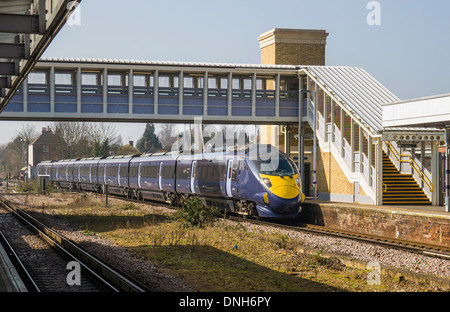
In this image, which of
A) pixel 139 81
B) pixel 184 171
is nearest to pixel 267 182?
pixel 184 171

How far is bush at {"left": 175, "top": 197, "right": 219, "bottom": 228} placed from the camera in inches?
880

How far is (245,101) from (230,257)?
2356 centimetres

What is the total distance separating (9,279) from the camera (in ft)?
36.1

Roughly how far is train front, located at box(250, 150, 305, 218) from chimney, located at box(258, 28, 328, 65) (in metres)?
20.3

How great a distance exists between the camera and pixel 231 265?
1384 cm

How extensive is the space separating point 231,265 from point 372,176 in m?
17.3

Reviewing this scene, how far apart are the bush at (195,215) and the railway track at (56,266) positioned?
16.5 feet

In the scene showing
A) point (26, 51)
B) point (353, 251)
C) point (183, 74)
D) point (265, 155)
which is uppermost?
point (183, 74)

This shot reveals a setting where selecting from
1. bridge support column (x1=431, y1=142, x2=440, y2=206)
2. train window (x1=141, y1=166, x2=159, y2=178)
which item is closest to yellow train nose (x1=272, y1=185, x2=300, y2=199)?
bridge support column (x1=431, y1=142, x2=440, y2=206)

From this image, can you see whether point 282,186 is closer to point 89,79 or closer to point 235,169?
point 235,169
